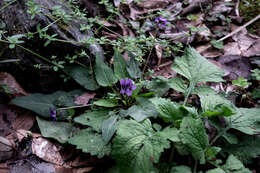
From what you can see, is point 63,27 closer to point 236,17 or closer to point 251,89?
point 251,89

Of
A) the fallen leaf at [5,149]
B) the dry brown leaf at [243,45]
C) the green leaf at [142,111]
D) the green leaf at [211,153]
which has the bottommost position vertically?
the green leaf at [211,153]

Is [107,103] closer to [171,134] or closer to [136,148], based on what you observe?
[136,148]

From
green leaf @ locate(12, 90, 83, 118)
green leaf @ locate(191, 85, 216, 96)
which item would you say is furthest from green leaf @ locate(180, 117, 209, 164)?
green leaf @ locate(12, 90, 83, 118)

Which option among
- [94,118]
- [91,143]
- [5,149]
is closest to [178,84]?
[94,118]

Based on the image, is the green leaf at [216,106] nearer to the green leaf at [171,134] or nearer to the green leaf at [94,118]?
the green leaf at [171,134]

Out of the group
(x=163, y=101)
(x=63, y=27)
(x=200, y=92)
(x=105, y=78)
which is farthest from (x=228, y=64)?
(x=63, y=27)

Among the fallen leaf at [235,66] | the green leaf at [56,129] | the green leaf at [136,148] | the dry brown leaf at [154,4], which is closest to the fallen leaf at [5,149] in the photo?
the green leaf at [56,129]

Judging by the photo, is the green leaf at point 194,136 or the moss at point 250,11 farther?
the moss at point 250,11
